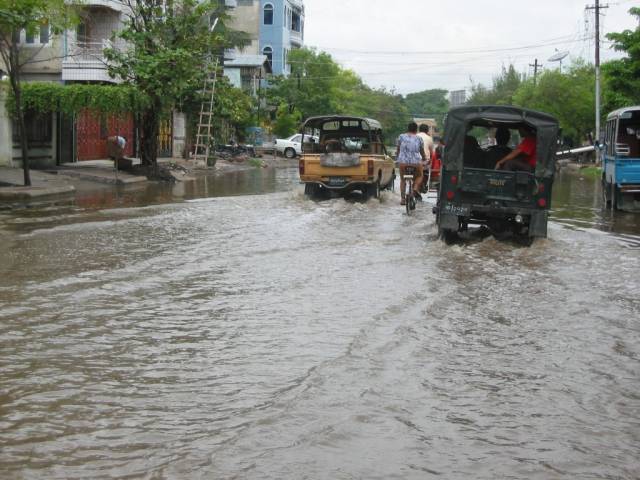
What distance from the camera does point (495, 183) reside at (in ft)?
44.2

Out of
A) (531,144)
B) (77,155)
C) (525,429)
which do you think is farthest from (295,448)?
(77,155)

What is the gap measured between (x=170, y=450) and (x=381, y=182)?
56.0 feet

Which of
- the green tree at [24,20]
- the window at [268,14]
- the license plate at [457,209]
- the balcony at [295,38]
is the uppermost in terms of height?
the window at [268,14]

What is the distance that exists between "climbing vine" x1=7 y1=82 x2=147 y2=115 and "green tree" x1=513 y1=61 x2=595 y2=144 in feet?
128

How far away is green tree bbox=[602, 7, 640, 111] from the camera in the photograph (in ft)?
108

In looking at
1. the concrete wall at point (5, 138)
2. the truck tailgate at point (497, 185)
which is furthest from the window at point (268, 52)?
the truck tailgate at point (497, 185)

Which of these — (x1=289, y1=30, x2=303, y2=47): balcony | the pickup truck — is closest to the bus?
the pickup truck

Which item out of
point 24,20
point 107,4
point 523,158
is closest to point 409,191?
point 523,158

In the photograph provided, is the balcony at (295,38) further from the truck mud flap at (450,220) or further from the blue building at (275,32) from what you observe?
the truck mud flap at (450,220)

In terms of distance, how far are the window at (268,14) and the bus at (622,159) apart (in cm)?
6157

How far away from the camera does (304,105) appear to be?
7219 cm

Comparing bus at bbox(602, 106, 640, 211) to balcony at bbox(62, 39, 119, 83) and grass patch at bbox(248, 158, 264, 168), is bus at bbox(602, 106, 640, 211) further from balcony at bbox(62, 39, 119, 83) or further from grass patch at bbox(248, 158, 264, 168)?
grass patch at bbox(248, 158, 264, 168)

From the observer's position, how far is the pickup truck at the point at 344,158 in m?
20.0

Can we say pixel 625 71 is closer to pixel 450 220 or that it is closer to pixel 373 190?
pixel 373 190
